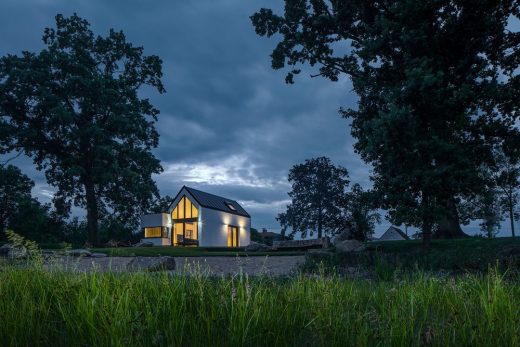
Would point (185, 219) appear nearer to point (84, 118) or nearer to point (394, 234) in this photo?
point (84, 118)

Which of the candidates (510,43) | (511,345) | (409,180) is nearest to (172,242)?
(409,180)

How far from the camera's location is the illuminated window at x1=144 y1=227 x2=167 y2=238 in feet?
122

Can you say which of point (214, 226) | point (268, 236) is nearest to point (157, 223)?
point (214, 226)

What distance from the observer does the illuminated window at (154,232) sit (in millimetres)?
37188

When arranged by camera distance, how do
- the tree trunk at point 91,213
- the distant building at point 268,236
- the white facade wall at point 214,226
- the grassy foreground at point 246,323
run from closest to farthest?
the grassy foreground at point 246,323, the tree trunk at point 91,213, the white facade wall at point 214,226, the distant building at point 268,236

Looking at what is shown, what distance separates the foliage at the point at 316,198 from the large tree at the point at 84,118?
24.0m

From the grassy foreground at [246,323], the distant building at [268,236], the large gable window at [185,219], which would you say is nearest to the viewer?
the grassy foreground at [246,323]

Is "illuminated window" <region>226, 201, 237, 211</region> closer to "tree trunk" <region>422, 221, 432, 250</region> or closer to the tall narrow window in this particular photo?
the tall narrow window

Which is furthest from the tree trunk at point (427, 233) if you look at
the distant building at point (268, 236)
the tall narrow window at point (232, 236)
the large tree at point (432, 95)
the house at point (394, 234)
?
the house at point (394, 234)

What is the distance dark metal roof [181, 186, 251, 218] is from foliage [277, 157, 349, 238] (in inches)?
291

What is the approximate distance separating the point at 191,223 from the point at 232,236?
540cm

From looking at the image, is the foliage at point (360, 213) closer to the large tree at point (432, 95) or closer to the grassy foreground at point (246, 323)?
the large tree at point (432, 95)

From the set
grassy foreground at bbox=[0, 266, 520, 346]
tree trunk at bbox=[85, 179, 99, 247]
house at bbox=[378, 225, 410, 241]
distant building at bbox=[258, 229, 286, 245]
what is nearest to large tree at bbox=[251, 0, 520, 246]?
grassy foreground at bbox=[0, 266, 520, 346]

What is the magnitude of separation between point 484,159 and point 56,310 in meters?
16.4
